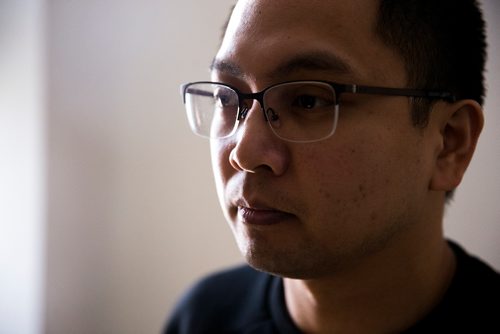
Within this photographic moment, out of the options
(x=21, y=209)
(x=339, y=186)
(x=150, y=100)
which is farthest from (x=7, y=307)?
(x=339, y=186)

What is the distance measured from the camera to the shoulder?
1.15m

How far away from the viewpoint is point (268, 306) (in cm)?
112

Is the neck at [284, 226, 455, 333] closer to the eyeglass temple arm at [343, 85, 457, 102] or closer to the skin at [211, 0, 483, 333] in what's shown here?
the skin at [211, 0, 483, 333]

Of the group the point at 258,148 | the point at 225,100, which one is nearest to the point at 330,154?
the point at 258,148

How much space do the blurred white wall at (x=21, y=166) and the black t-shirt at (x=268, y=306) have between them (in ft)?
2.79

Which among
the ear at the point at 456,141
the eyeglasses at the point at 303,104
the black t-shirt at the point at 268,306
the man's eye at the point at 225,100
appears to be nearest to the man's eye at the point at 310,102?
the eyeglasses at the point at 303,104

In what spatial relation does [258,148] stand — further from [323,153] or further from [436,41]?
[436,41]

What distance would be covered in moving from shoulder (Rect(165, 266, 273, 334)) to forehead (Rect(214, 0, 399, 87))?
63cm

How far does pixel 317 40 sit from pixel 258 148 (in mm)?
223

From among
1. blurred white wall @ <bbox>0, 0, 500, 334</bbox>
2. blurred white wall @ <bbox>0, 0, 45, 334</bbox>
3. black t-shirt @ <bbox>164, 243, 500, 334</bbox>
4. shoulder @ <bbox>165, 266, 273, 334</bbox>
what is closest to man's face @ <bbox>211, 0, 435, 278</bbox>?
black t-shirt @ <bbox>164, 243, 500, 334</bbox>

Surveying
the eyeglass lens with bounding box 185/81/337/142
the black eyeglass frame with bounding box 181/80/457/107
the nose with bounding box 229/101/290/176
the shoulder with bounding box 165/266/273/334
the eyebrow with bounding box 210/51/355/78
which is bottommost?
the shoulder with bounding box 165/266/273/334

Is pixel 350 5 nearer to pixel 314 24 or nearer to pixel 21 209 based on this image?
pixel 314 24

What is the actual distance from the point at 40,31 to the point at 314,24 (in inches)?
53.7

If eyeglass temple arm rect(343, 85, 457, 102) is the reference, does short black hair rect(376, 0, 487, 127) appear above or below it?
above
